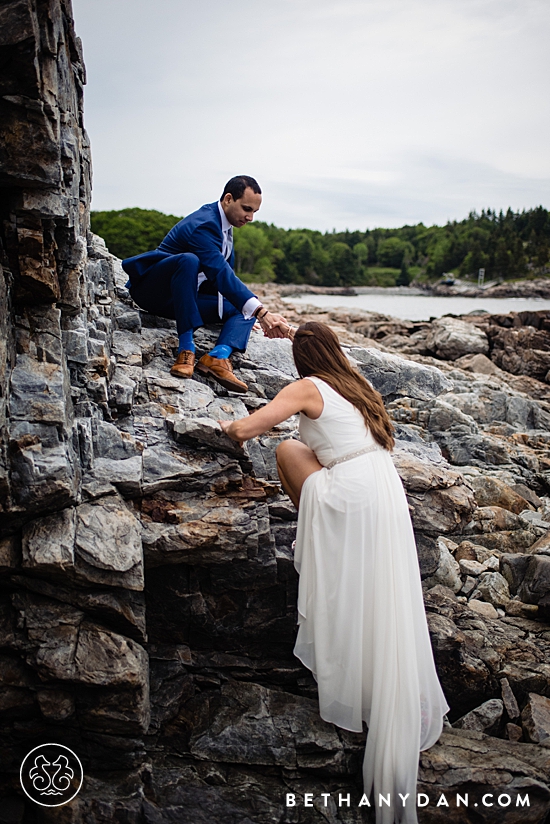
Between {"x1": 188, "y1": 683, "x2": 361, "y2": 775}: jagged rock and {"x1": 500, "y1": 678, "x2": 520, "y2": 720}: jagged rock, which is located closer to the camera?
{"x1": 188, "y1": 683, "x2": 361, "y2": 775}: jagged rock

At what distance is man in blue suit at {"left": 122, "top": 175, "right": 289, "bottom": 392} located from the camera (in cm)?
636

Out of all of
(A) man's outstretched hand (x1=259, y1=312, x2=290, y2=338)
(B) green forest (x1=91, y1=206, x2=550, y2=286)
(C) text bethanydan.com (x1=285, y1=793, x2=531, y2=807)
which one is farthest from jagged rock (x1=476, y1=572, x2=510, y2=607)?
(B) green forest (x1=91, y1=206, x2=550, y2=286)

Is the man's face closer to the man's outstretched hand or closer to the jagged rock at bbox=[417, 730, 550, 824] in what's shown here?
the man's outstretched hand

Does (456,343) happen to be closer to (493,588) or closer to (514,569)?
Answer: (514,569)

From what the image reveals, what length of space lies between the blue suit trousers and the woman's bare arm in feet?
6.43

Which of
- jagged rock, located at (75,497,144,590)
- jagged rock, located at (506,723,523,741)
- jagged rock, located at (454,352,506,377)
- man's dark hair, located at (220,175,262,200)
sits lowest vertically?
jagged rock, located at (506,723,523,741)

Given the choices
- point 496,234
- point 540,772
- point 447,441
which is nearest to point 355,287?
point 496,234

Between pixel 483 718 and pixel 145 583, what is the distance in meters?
3.09

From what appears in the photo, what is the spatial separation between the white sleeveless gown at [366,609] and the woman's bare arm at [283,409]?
0.08 meters

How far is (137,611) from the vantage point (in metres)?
4.77

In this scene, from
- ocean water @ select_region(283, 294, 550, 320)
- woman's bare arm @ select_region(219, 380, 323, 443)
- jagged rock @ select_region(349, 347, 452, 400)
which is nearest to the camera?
woman's bare arm @ select_region(219, 380, 323, 443)

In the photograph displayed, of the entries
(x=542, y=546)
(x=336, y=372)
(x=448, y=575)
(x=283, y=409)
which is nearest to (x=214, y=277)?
(x=336, y=372)

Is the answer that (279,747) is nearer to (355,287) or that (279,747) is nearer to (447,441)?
(447,441)

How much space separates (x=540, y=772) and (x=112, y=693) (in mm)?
3122
